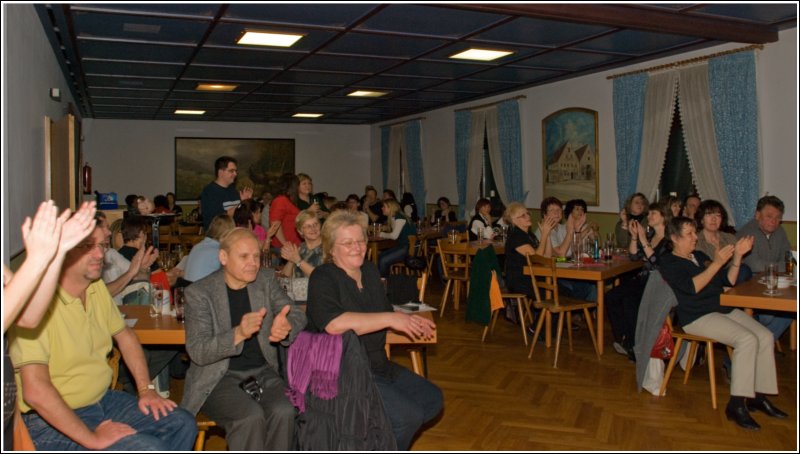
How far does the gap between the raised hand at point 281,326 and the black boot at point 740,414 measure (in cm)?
299

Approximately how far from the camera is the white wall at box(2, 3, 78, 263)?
4145 millimetres

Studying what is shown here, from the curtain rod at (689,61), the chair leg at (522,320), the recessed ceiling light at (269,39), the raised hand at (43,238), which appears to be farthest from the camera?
the curtain rod at (689,61)

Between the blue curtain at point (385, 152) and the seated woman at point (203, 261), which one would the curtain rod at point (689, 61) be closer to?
the seated woman at point (203, 261)

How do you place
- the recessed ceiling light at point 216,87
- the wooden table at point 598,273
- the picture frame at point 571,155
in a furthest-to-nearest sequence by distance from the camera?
the recessed ceiling light at point 216,87, the picture frame at point 571,155, the wooden table at point 598,273

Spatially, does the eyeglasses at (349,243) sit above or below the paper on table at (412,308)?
above

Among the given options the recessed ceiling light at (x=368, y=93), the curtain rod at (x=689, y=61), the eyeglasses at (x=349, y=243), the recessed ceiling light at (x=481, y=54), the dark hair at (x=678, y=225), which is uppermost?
the recessed ceiling light at (x=368, y=93)

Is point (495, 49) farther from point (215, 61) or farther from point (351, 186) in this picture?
point (351, 186)

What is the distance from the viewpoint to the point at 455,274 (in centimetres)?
852

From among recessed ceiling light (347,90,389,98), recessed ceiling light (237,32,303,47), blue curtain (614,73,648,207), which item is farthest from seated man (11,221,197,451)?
recessed ceiling light (347,90,389,98)

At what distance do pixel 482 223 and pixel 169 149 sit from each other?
32.0 feet

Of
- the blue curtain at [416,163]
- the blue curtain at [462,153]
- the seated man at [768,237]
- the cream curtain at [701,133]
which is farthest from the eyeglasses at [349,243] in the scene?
the blue curtain at [416,163]

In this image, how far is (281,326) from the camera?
3.38m

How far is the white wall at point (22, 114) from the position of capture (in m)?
4.14

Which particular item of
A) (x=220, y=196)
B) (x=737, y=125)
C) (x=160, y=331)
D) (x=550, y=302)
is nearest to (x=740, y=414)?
(x=550, y=302)
